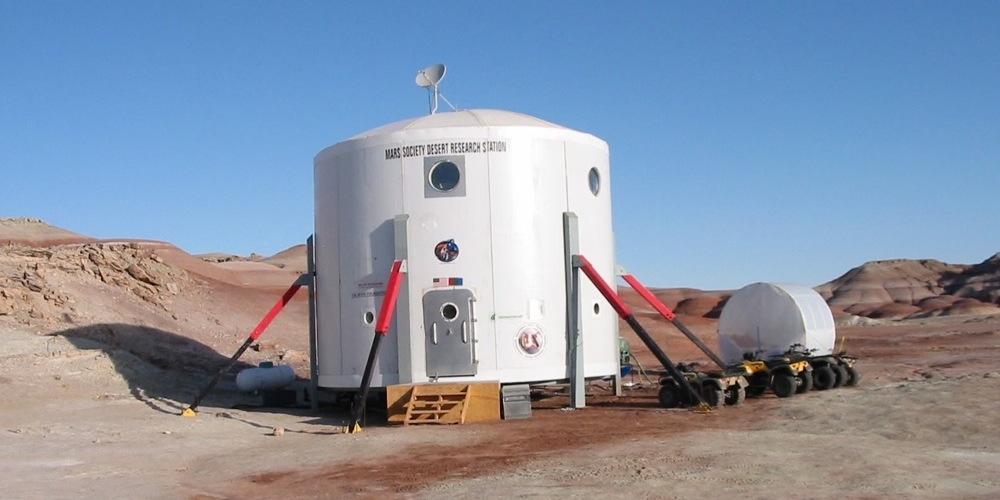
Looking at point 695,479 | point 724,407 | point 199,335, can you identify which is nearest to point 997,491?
point 695,479

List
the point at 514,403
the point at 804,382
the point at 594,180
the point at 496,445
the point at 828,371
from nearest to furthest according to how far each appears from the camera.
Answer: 1. the point at 496,445
2. the point at 514,403
3. the point at 594,180
4. the point at 804,382
5. the point at 828,371

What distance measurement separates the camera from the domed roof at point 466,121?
2069 cm

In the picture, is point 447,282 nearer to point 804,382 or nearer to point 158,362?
point 804,382

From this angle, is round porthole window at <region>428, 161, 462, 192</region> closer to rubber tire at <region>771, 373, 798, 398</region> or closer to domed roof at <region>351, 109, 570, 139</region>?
domed roof at <region>351, 109, 570, 139</region>

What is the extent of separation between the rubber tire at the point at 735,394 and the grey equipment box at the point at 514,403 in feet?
14.0

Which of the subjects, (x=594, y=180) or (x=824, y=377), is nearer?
(x=594, y=180)

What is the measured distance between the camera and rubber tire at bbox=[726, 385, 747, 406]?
20.5 m

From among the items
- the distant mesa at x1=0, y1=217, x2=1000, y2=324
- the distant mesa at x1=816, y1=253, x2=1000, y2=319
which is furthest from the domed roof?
the distant mesa at x1=816, y1=253, x2=1000, y2=319

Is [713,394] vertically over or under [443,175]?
under

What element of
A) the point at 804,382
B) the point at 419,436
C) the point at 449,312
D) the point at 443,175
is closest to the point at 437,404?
the point at 449,312

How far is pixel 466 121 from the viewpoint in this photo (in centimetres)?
2091

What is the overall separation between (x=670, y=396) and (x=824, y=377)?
4239 millimetres

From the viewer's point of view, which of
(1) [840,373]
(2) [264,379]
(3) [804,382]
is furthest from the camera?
(2) [264,379]

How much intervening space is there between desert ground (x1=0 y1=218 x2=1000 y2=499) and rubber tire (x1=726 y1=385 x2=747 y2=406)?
0.82 m
